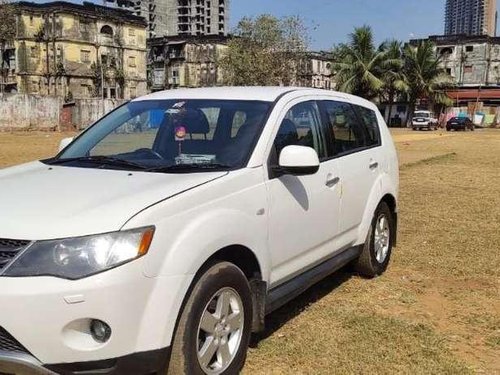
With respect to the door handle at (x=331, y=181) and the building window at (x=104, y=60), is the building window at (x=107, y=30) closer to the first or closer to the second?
the building window at (x=104, y=60)

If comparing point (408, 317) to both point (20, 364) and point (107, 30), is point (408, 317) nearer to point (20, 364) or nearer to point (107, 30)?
point (20, 364)

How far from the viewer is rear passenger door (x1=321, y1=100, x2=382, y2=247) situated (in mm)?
5070

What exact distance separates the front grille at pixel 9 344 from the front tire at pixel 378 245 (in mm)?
3565

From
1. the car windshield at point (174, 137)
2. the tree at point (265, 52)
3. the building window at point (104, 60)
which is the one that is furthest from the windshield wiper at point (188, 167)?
the building window at point (104, 60)

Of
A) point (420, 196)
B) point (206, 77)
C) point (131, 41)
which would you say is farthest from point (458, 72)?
point (420, 196)

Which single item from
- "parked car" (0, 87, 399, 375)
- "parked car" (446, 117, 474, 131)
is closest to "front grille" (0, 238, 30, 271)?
"parked car" (0, 87, 399, 375)

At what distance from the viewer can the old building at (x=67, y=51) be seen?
227ft

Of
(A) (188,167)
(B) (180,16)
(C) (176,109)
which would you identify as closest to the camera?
(A) (188,167)

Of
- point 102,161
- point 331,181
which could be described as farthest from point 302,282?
point 102,161

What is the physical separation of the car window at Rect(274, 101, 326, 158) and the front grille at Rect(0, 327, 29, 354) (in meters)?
2.07

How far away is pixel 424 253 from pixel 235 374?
13.0 ft

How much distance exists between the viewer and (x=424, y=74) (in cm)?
6372

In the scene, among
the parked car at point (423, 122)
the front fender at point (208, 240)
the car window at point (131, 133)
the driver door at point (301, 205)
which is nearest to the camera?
the front fender at point (208, 240)

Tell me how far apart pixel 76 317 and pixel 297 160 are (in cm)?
174
